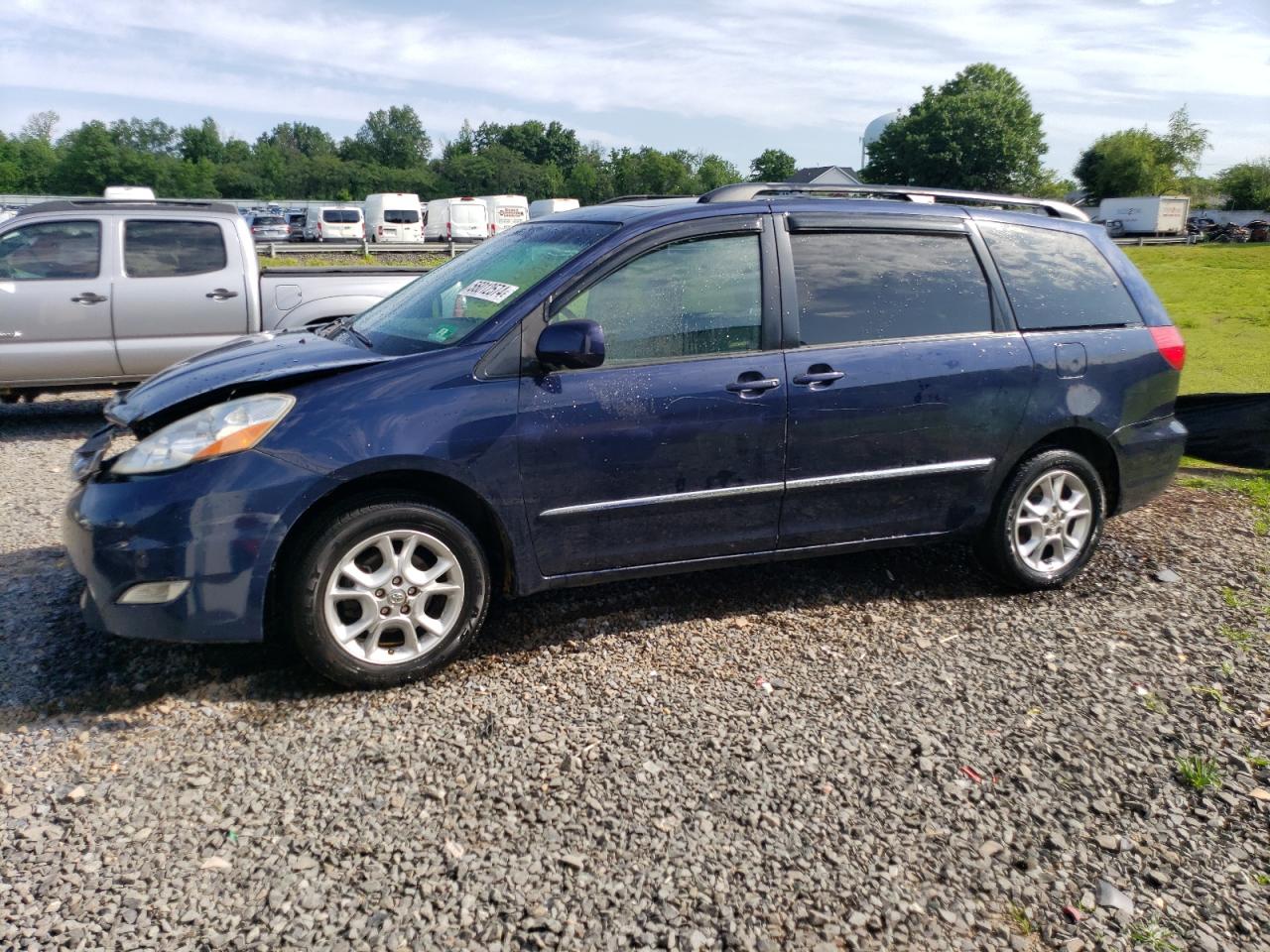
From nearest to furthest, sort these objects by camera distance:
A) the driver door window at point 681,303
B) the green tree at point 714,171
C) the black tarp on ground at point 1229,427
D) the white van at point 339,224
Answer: the driver door window at point 681,303 → the black tarp on ground at point 1229,427 → the white van at point 339,224 → the green tree at point 714,171

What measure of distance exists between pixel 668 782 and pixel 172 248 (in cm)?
771

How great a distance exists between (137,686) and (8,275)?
20.6 feet

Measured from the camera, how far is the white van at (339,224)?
4394cm

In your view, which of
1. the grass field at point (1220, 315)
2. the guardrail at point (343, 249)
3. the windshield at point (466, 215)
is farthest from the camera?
the windshield at point (466, 215)

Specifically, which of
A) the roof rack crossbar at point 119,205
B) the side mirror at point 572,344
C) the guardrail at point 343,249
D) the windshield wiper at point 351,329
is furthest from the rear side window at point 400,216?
the side mirror at point 572,344

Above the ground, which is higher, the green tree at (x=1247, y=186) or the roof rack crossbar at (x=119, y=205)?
the green tree at (x=1247, y=186)

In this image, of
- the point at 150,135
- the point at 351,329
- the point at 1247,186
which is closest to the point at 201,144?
the point at 150,135

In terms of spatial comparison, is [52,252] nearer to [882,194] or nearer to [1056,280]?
[882,194]

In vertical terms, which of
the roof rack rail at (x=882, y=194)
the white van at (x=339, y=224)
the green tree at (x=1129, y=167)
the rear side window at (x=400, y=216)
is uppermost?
the green tree at (x=1129, y=167)

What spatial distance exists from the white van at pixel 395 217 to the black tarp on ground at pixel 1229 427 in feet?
147

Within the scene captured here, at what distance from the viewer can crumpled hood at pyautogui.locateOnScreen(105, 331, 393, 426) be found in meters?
3.83

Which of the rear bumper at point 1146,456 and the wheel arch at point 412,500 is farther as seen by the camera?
the rear bumper at point 1146,456

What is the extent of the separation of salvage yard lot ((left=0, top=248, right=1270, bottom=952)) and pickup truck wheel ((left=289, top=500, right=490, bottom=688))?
15 centimetres

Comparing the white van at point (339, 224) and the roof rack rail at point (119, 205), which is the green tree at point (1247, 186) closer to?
the white van at point (339, 224)
